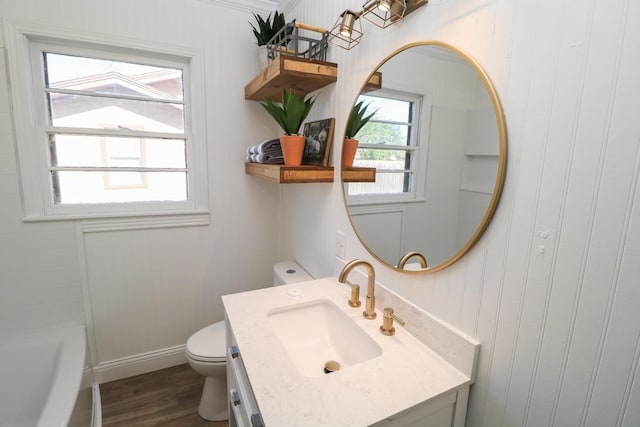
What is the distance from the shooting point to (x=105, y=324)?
193cm

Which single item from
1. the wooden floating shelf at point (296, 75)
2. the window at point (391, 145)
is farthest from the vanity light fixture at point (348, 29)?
the window at point (391, 145)

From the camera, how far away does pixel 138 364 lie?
6.72 feet

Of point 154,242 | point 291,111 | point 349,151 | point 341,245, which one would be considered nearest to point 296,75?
point 291,111

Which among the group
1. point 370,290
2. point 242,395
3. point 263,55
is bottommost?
point 242,395

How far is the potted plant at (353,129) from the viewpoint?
1271mm

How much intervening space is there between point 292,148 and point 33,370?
6.07ft

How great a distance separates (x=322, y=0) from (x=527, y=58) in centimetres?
117

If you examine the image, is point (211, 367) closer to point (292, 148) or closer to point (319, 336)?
point (319, 336)

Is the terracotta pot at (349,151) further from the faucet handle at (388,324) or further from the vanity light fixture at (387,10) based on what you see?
the faucet handle at (388,324)

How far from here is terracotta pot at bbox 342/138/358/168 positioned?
1.33 metres

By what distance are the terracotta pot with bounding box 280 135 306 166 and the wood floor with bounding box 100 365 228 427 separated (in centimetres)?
149

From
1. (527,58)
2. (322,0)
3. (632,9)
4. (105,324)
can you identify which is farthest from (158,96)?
(632,9)

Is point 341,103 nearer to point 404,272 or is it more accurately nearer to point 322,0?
point 322,0

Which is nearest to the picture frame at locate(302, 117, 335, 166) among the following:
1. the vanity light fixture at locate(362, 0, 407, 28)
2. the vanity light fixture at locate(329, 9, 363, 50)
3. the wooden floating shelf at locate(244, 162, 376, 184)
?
the wooden floating shelf at locate(244, 162, 376, 184)
